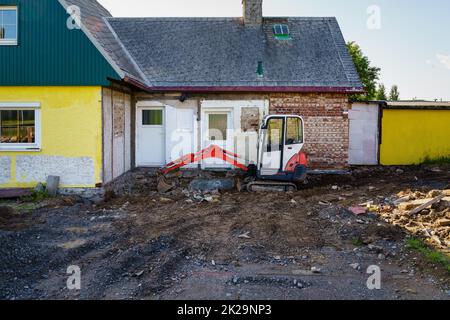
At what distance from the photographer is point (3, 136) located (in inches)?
484

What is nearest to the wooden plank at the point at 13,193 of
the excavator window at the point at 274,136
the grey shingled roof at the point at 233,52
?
the grey shingled roof at the point at 233,52

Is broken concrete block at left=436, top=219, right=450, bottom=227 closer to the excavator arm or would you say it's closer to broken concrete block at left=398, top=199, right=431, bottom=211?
broken concrete block at left=398, top=199, right=431, bottom=211

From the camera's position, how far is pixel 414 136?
1964cm

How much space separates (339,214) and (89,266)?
5537mm

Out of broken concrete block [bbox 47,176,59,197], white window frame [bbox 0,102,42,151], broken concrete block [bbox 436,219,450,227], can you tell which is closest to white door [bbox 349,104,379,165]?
broken concrete block [bbox 436,219,450,227]

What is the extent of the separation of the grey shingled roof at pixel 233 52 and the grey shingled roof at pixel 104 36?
44cm

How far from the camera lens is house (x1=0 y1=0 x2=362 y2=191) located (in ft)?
39.1

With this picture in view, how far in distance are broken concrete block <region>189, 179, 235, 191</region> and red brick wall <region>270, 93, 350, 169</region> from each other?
3.10 meters

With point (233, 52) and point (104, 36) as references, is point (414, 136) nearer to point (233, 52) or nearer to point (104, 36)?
point (233, 52)

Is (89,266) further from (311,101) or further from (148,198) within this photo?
(311,101)

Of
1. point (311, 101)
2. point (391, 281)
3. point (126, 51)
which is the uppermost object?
point (126, 51)

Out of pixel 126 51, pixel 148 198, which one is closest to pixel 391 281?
pixel 148 198

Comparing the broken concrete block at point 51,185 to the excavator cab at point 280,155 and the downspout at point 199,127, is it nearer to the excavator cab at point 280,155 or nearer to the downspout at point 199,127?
the downspout at point 199,127

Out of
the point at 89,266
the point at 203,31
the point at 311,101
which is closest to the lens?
the point at 89,266
